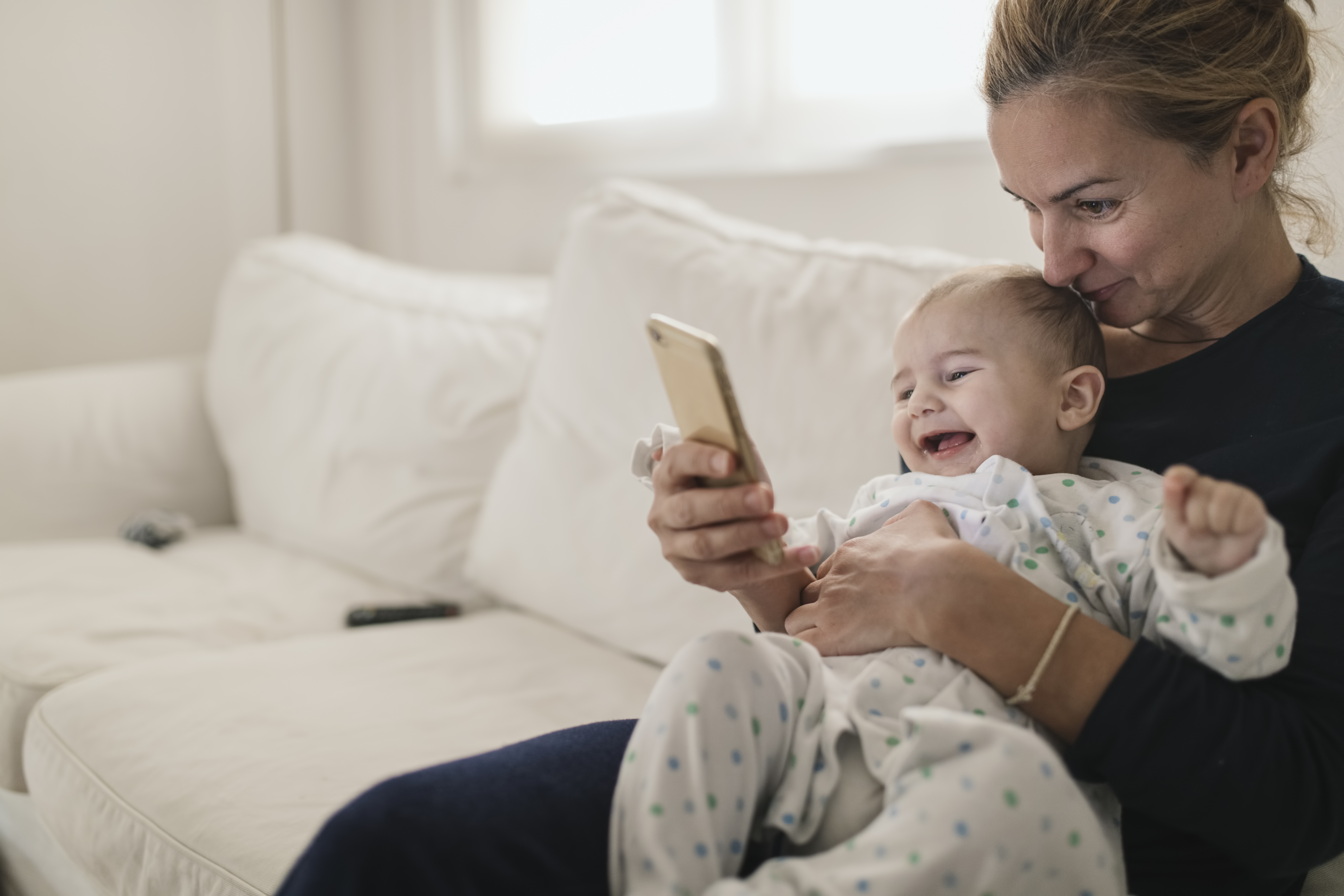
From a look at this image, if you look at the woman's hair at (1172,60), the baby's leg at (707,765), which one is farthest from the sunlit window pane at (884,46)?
the baby's leg at (707,765)

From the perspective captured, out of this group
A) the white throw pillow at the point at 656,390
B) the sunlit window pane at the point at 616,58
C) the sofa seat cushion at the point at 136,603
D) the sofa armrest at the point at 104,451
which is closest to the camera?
the white throw pillow at the point at 656,390

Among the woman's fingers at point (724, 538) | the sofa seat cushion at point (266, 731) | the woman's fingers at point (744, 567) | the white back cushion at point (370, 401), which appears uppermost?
the woman's fingers at point (724, 538)

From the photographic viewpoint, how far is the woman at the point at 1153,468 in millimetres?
774

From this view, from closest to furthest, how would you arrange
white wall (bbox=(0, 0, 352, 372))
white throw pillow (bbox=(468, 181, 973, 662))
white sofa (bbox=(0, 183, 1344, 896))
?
white sofa (bbox=(0, 183, 1344, 896)) < white throw pillow (bbox=(468, 181, 973, 662)) < white wall (bbox=(0, 0, 352, 372))

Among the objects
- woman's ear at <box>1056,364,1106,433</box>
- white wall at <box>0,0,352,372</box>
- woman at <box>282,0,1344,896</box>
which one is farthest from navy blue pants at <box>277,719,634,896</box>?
white wall at <box>0,0,352,372</box>

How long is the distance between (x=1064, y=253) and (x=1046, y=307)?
0.05m

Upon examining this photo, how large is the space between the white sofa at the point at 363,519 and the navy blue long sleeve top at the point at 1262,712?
7.3 inches

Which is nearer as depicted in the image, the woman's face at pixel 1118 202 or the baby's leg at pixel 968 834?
the baby's leg at pixel 968 834

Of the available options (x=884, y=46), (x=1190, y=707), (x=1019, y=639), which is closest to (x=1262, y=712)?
(x=1190, y=707)

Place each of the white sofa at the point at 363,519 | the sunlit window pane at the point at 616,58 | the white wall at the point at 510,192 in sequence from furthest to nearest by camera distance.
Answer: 1. the sunlit window pane at the point at 616,58
2. the white wall at the point at 510,192
3. the white sofa at the point at 363,519

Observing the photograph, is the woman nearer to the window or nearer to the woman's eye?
the woman's eye

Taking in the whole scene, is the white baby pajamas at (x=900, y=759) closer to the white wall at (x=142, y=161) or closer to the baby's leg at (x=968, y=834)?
the baby's leg at (x=968, y=834)

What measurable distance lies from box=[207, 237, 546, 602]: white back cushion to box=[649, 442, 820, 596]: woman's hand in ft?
3.27

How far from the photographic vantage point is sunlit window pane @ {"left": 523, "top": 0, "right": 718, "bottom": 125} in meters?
2.28
